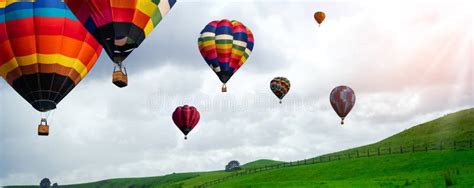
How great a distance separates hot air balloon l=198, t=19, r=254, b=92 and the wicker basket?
27841 mm

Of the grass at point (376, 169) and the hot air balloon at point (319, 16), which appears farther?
the hot air balloon at point (319, 16)

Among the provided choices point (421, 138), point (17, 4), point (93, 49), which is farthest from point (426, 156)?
point (17, 4)

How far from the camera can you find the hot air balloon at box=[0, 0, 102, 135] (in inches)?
1517

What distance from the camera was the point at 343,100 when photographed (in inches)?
2931

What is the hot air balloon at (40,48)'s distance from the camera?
38.5 m

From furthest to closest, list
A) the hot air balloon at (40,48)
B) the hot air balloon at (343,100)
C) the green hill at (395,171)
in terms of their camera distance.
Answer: the hot air balloon at (343,100), the green hill at (395,171), the hot air balloon at (40,48)

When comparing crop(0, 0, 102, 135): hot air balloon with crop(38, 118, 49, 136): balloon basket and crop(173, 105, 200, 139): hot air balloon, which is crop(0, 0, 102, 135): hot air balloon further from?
crop(173, 105, 200, 139): hot air balloon

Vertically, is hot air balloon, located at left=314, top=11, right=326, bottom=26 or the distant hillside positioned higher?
hot air balloon, located at left=314, top=11, right=326, bottom=26

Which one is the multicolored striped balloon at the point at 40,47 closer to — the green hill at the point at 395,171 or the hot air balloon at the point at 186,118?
the green hill at the point at 395,171

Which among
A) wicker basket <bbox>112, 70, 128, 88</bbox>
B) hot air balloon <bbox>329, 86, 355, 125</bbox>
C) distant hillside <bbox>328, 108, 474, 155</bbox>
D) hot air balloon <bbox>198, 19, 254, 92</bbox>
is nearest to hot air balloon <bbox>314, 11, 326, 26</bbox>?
hot air balloon <bbox>329, 86, 355, 125</bbox>

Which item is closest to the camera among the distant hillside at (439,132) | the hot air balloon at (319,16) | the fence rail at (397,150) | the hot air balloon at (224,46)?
the hot air balloon at (224,46)

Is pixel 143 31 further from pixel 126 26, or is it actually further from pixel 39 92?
pixel 39 92

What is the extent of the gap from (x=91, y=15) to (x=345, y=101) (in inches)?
1800

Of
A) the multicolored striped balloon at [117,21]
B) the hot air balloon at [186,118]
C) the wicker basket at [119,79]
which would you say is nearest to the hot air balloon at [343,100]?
the hot air balloon at [186,118]
